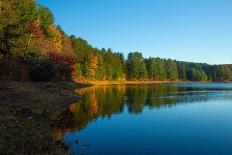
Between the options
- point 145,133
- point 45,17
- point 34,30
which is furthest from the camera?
point 45,17

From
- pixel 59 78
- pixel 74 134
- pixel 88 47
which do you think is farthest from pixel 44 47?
pixel 88 47

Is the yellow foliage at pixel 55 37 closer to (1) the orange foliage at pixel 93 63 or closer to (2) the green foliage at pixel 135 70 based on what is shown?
(1) the orange foliage at pixel 93 63

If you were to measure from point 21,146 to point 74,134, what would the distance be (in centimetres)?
808

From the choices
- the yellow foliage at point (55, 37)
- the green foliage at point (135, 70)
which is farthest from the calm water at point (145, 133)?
the green foliage at point (135, 70)

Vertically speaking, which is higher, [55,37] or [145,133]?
[55,37]

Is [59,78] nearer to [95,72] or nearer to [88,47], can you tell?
[95,72]

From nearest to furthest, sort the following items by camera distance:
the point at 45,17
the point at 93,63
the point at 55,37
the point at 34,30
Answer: the point at 34,30, the point at 45,17, the point at 55,37, the point at 93,63

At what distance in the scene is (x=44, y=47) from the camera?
82062 mm

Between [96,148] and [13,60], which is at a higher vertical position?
[13,60]

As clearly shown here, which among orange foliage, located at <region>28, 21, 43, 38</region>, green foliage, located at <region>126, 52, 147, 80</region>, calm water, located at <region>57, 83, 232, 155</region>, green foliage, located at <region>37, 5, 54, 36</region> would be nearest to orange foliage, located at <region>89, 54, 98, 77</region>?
green foliage, located at <region>126, 52, 147, 80</region>

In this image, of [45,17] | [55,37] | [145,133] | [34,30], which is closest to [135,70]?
[55,37]

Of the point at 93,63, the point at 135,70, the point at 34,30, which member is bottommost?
the point at 135,70

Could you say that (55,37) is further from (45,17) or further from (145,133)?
(145,133)

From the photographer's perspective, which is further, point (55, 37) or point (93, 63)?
point (93, 63)
